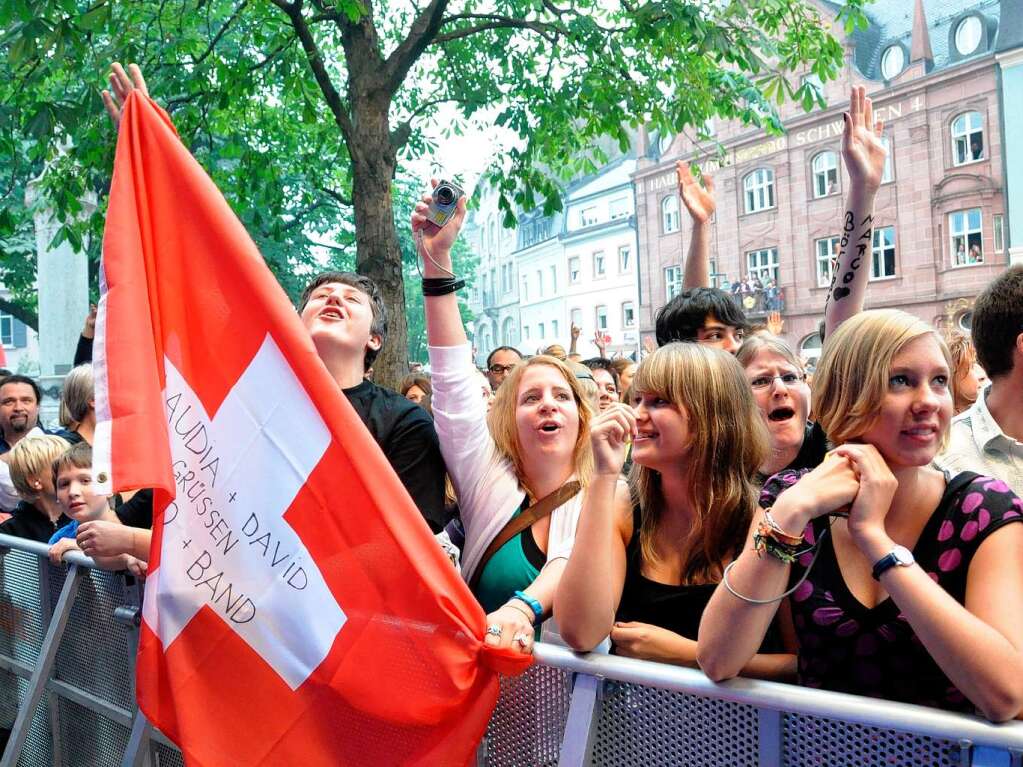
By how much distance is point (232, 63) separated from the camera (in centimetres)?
916

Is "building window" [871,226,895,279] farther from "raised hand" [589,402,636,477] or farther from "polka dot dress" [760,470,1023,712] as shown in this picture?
"polka dot dress" [760,470,1023,712]

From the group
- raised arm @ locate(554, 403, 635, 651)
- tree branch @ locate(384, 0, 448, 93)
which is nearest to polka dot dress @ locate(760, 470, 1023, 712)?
raised arm @ locate(554, 403, 635, 651)

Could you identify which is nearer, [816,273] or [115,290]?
[115,290]

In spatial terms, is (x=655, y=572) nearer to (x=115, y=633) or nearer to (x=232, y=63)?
(x=115, y=633)

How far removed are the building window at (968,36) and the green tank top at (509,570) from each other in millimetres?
29050

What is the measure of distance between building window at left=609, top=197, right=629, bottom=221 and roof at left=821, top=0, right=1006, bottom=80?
12591 millimetres

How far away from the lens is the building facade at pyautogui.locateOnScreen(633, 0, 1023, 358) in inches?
1029

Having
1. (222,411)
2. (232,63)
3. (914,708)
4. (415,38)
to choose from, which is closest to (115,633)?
(222,411)

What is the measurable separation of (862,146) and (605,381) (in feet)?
11.0

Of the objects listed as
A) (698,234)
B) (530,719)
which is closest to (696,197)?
(698,234)

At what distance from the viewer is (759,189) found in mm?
33188

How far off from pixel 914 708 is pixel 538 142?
916 cm

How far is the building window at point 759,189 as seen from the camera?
32750 mm

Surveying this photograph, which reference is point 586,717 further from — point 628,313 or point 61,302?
point 628,313
